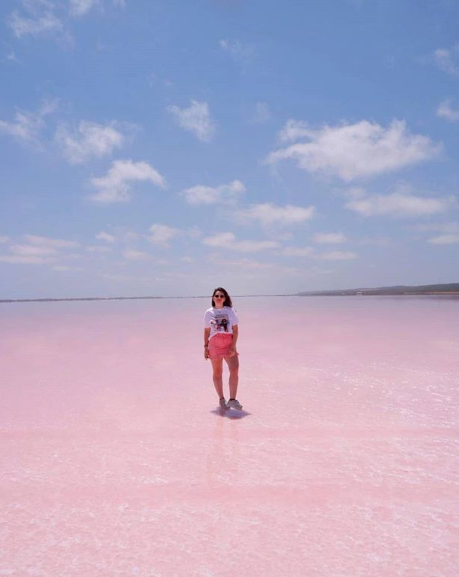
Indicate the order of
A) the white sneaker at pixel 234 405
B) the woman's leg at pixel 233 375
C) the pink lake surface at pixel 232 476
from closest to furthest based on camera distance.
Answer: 1. the pink lake surface at pixel 232 476
2. the white sneaker at pixel 234 405
3. the woman's leg at pixel 233 375

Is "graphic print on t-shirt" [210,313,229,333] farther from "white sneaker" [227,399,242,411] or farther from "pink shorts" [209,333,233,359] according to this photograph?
"white sneaker" [227,399,242,411]

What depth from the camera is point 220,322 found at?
559cm

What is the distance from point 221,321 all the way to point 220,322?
0.02 metres

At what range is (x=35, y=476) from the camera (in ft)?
11.3

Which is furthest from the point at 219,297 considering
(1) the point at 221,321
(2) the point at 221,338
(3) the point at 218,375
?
(3) the point at 218,375

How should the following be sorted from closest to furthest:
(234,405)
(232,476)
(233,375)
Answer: (232,476) < (234,405) < (233,375)

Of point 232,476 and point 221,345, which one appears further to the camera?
point 221,345

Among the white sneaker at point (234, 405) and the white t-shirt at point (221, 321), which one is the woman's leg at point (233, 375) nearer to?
the white sneaker at point (234, 405)

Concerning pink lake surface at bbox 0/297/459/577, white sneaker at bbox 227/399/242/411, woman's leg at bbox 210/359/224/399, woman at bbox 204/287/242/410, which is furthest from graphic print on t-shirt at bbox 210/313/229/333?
pink lake surface at bbox 0/297/459/577

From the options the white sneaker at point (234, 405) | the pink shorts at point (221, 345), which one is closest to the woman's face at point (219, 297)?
the pink shorts at point (221, 345)

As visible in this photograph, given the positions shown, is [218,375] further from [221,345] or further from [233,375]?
[221,345]

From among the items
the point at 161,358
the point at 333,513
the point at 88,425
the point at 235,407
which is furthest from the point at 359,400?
the point at 161,358

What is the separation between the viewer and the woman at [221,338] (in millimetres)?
5535

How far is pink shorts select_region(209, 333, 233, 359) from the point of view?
555cm
